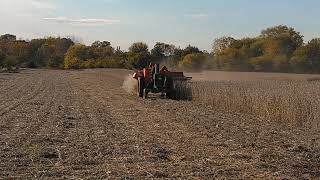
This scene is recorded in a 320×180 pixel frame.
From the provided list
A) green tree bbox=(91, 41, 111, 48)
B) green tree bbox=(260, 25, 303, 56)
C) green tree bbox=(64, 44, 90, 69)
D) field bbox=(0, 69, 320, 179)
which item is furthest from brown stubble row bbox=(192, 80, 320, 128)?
green tree bbox=(91, 41, 111, 48)

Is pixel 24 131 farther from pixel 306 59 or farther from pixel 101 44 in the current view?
pixel 101 44

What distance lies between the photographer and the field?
7.94m

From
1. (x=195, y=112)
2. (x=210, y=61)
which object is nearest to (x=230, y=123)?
(x=195, y=112)

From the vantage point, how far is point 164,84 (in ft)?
78.3

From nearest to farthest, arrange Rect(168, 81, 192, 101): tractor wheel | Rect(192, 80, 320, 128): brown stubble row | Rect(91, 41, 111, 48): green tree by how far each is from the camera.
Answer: Rect(192, 80, 320, 128): brown stubble row → Rect(168, 81, 192, 101): tractor wheel → Rect(91, 41, 111, 48): green tree

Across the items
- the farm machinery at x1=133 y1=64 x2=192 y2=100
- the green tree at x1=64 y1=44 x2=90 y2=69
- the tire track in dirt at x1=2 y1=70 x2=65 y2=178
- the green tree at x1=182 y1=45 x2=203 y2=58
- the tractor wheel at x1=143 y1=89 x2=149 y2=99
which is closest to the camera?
the tire track in dirt at x1=2 y1=70 x2=65 y2=178

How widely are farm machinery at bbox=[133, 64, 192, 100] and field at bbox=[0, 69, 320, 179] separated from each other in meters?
4.88

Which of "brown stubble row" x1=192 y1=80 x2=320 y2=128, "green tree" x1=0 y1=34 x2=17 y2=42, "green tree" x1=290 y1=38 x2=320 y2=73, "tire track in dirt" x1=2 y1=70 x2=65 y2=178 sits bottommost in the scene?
"tire track in dirt" x1=2 y1=70 x2=65 y2=178

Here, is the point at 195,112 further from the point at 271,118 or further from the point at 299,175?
the point at 299,175

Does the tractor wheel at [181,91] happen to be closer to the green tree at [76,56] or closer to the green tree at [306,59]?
the green tree at [306,59]

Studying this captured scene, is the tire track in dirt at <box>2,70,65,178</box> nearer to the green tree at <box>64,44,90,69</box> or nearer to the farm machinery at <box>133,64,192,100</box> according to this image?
the farm machinery at <box>133,64,192,100</box>

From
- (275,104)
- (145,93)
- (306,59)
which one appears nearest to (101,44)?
(306,59)

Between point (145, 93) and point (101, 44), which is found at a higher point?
point (101, 44)

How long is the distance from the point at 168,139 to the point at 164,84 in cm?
1283
